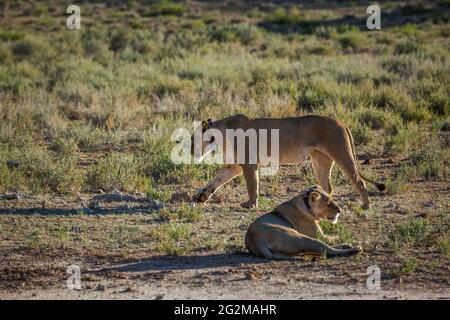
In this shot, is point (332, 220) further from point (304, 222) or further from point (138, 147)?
point (138, 147)

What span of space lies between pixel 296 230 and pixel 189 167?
437 centimetres

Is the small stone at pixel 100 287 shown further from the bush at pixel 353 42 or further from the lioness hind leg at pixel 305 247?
the bush at pixel 353 42

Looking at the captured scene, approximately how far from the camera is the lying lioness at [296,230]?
8.38 m

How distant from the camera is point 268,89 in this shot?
19062 mm

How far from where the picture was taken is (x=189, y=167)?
12867mm

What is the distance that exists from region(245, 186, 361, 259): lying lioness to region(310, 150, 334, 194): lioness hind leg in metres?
2.02

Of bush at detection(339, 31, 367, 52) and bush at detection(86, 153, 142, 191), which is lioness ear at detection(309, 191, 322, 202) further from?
bush at detection(339, 31, 367, 52)

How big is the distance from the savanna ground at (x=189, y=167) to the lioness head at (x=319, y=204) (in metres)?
0.26

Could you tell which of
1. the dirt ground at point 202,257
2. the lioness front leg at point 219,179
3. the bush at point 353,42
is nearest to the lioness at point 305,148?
the lioness front leg at point 219,179

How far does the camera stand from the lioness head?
891cm

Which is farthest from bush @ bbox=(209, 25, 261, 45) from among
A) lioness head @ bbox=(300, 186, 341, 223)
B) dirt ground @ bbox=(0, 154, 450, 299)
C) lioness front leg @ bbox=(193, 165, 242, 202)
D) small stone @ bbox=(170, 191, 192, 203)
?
lioness head @ bbox=(300, 186, 341, 223)

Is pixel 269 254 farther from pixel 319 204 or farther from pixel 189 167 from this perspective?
pixel 189 167
